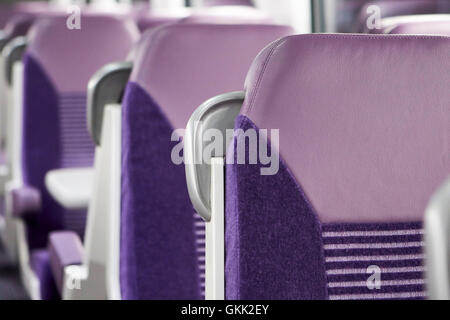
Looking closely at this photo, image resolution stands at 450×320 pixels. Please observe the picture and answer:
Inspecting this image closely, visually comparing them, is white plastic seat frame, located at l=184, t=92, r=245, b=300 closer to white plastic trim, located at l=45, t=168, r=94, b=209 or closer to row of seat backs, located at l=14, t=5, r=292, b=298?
white plastic trim, located at l=45, t=168, r=94, b=209

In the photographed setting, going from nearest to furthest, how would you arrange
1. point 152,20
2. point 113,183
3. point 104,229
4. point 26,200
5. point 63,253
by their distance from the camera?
point 113,183
point 104,229
point 63,253
point 26,200
point 152,20

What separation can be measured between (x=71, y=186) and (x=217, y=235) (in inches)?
55.6

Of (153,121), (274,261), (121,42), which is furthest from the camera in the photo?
(121,42)

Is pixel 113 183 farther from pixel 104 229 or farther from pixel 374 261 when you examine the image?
pixel 374 261

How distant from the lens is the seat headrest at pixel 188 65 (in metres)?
1.92

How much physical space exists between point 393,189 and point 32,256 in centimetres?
197

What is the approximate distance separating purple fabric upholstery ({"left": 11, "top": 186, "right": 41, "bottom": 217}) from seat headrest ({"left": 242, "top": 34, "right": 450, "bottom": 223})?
1711mm

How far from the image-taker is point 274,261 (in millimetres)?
1357

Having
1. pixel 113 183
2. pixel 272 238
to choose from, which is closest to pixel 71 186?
pixel 113 183

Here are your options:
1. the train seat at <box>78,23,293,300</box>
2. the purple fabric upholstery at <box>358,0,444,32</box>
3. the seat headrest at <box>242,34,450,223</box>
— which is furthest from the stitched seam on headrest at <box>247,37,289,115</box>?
the purple fabric upholstery at <box>358,0,444,32</box>

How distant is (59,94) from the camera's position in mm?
3090

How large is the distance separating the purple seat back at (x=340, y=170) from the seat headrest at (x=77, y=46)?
5.70 feet
